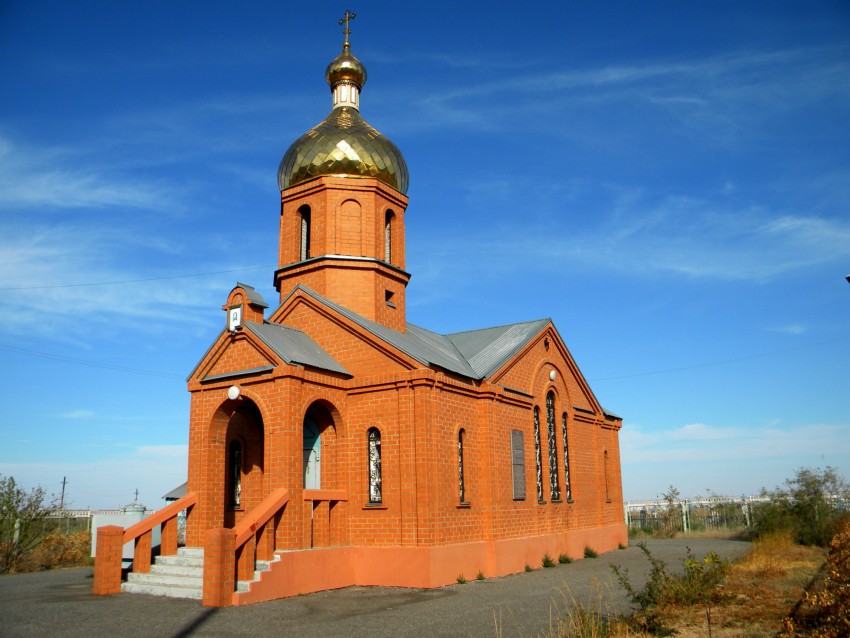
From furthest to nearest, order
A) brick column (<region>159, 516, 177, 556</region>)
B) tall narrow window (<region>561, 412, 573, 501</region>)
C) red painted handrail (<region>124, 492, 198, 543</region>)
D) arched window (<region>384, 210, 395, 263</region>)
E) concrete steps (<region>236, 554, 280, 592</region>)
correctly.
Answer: tall narrow window (<region>561, 412, 573, 501</region>) → arched window (<region>384, 210, 395, 263</region>) → brick column (<region>159, 516, 177, 556</region>) → red painted handrail (<region>124, 492, 198, 543</region>) → concrete steps (<region>236, 554, 280, 592</region>)

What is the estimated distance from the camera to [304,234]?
1869cm

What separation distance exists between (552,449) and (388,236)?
7.40 metres

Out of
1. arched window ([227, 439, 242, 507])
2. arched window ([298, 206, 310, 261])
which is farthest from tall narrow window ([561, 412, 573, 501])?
arched window ([227, 439, 242, 507])

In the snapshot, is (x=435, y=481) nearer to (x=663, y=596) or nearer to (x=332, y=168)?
(x=663, y=596)

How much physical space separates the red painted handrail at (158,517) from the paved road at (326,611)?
1085mm

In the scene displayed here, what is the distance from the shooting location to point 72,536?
66.7ft

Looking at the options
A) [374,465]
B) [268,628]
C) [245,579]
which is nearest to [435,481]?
[374,465]

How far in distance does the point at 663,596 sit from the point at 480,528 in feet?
19.8

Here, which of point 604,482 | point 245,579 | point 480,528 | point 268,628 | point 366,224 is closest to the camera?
point 268,628

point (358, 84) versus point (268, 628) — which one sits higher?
point (358, 84)

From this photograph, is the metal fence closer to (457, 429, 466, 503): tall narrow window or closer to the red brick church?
the red brick church

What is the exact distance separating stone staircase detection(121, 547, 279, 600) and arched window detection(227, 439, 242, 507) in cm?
177

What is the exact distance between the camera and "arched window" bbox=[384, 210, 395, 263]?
18797mm

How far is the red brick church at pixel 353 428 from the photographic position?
43.7 feet
